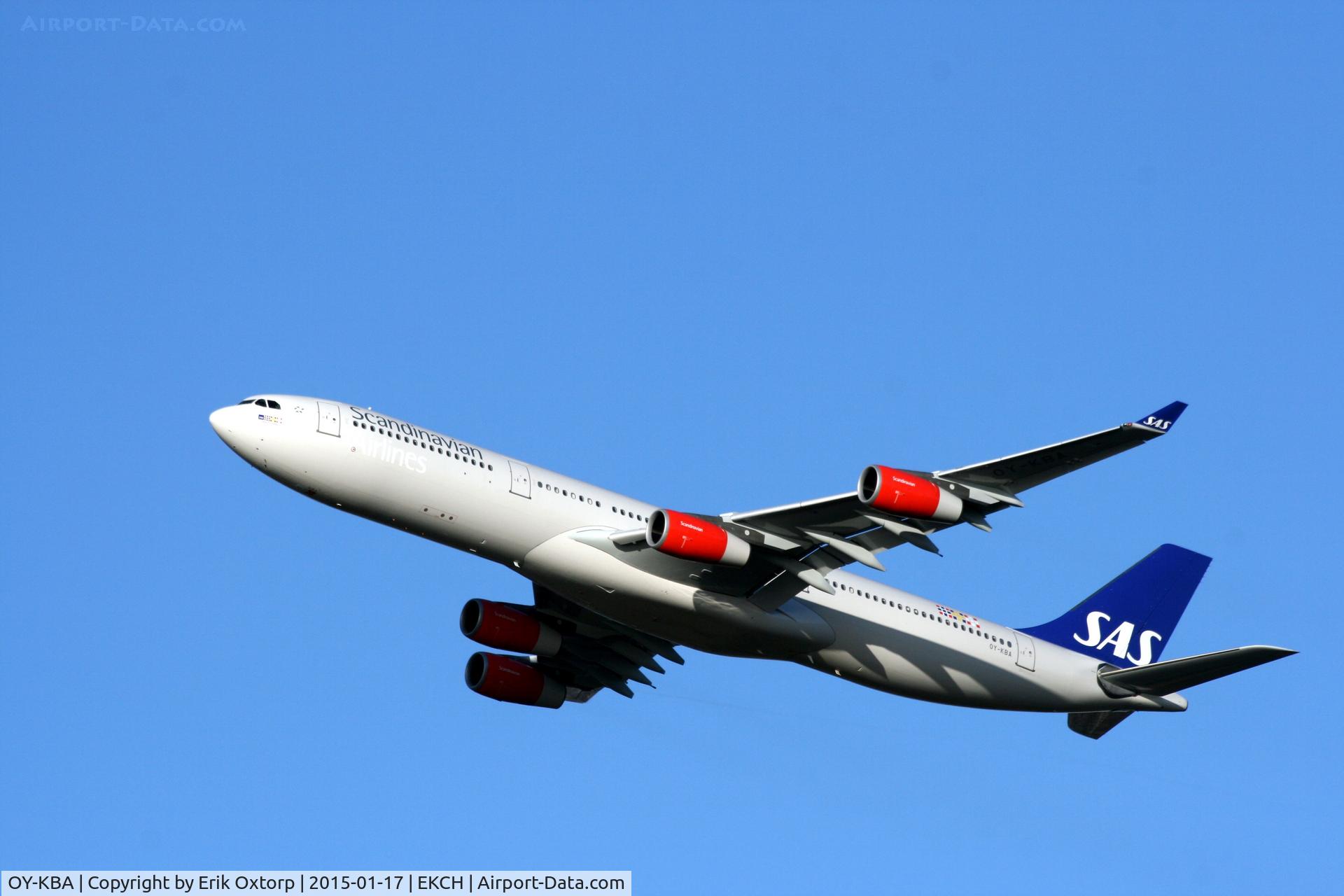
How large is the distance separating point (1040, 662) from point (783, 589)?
941cm

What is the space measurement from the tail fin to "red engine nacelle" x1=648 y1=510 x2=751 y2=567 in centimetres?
1260

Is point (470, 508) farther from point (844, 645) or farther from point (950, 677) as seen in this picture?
point (950, 677)

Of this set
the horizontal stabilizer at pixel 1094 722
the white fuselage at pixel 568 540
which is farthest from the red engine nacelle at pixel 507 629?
the horizontal stabilizer at pixel 1094 722

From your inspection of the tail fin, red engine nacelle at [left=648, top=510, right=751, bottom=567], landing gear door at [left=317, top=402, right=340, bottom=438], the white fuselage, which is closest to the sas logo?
the tail fin

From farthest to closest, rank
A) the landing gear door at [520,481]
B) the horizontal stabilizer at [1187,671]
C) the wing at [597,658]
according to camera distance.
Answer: the wing at [597,658] < the horizontal stabilizer at [1187,671] < the landing gear door at [520,481]

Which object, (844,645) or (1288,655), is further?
(844,645)

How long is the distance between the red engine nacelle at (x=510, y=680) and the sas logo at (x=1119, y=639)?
51.6 feet

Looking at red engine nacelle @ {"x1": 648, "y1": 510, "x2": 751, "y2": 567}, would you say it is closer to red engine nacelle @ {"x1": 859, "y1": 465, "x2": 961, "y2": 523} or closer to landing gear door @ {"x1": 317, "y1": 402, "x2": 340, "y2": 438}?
red engine nacelle @ {"x1": 859, "y1": 465, "x2": 961, "y2": 523}

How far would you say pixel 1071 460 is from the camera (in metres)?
38.7

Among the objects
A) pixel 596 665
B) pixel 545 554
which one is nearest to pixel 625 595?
pixel 545 554

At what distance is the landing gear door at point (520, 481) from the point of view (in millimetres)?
41406

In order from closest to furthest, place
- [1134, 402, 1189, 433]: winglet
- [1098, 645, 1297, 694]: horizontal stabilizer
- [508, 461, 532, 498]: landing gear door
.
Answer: [1134, 402, 1189, 433]: winglet
[508, 461, 532, 498]: landing gear door
[1098, 645, 1297, 694]: horizontal stabilizer

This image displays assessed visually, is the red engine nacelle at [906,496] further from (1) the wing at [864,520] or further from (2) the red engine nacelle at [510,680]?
(2) the red engine nacelle at [510,680]

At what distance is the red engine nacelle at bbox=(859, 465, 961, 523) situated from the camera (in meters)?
38.8
